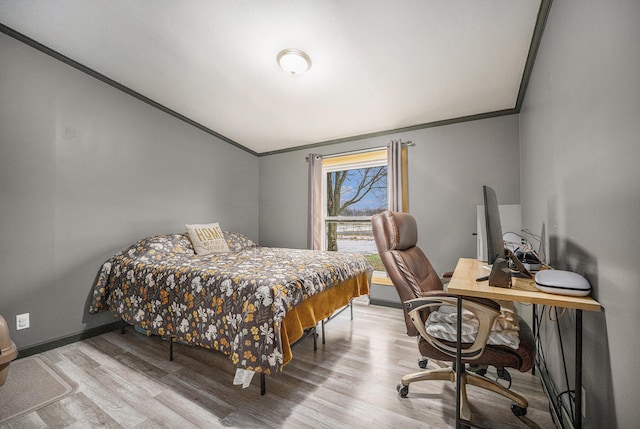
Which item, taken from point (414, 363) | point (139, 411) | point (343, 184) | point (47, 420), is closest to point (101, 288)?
point (47, 420)

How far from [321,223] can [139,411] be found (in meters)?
2.92

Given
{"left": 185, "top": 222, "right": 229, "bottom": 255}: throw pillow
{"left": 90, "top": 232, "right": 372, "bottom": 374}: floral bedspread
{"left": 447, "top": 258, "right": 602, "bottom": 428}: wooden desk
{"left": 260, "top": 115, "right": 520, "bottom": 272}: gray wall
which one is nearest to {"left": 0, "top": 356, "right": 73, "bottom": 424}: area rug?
{"left": 90, "top": 232, "right": 372, "bottom": 374}: floral bedspread

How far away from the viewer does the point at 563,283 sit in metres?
1.07

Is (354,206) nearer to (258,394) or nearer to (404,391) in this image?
(404,391)

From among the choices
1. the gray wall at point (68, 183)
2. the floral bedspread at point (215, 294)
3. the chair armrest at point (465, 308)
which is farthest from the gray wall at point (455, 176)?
the gray wall at point (68, 183)

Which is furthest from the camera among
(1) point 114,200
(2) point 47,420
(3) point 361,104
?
(3) point 361,104

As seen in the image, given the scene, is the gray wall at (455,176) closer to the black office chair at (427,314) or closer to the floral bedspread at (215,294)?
the floral bedspread at (215,294)

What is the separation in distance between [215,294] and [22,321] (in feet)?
6.01

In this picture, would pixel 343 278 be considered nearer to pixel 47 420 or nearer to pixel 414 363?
pixel 414 363

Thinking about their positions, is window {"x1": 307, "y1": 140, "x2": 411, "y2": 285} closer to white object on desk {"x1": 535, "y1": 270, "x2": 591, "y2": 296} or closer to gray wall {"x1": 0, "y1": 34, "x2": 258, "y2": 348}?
gray wall {"x1": 0, "y1": 34, "x2": 258, "y2": 348}

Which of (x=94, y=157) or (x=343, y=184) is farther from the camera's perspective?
(x=343, y=184)

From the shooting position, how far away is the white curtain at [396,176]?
3328 millimetres

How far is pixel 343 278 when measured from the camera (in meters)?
2.45

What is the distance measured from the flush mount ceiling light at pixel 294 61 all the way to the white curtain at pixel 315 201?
5.65 ft
